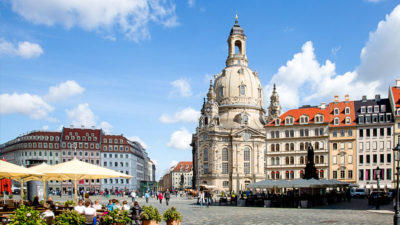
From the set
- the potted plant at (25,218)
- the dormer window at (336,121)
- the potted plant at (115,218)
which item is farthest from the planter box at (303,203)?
the dormer window at (336,121)

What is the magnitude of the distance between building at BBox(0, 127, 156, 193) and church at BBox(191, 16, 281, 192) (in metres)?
20.0

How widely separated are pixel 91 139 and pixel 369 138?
69954mm

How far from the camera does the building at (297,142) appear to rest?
81.1 m

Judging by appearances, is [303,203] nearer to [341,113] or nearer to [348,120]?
[348,120]

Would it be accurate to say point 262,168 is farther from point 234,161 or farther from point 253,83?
point 253,83

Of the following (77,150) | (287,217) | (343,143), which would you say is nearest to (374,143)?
(343,143)

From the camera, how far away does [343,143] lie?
3110 inches

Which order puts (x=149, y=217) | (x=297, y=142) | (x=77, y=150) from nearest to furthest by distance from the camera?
(x=149, y=217) → (x=297, y=142) → (x=77, y=150)

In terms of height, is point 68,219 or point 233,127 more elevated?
point 233,127

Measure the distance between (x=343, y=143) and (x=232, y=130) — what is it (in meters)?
34.9

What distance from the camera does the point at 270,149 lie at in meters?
85.3

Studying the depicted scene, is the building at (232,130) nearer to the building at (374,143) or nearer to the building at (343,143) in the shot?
the building at (343,143)

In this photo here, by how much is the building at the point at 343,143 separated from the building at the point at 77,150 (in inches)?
2432

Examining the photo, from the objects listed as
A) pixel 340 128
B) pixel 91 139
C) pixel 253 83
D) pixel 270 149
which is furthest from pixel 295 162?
pixel 91 139
